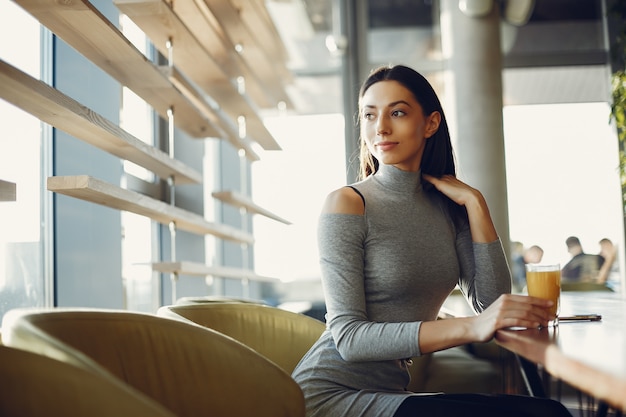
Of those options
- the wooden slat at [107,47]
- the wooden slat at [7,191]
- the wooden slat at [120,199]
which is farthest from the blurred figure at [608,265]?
the wooden slat at [7,191]

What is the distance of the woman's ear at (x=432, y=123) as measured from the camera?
196 centimetres

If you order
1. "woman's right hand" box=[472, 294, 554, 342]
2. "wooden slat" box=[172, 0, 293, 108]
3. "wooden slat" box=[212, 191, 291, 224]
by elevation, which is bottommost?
"woman's right hand" box=[472, 294, 554, 342]

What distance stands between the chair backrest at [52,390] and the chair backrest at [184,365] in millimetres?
350

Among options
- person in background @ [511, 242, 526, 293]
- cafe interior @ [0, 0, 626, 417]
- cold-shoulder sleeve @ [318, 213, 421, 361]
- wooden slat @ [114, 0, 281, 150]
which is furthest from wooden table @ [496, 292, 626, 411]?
person in background @ [511, 242, 526, 293]

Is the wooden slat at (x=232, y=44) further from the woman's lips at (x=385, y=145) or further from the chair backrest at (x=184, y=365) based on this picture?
the chair backrest at (x=184, y=365)

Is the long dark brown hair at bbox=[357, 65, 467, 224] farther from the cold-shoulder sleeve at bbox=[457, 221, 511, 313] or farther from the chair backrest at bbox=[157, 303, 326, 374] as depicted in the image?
the chair backrest at bbox=[157, 303, 326, 374]

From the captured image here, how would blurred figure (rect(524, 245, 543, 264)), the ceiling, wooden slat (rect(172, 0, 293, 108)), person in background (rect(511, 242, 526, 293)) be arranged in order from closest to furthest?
1. wooden slat (rect(172, 0, 293, 108))
2. person in background (rect(511, 242, 526, 293))
3. blurred figure (rect(524, 245, 543, 264))
4. the ceiling

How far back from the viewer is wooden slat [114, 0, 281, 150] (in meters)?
2.41

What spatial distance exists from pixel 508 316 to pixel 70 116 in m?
1.10

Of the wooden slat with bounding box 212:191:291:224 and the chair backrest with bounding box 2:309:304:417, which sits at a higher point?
the wooden slat with bounding box 212:191:291:224

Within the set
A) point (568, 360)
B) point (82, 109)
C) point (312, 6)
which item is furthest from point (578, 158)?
point (568, 360)

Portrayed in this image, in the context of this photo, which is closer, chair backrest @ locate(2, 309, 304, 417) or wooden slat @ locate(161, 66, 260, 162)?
chair backrest @ locate(2, 309, 304, 417)

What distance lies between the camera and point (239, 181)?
5832mm

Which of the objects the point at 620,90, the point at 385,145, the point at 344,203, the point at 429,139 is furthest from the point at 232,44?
the point at 620,90
